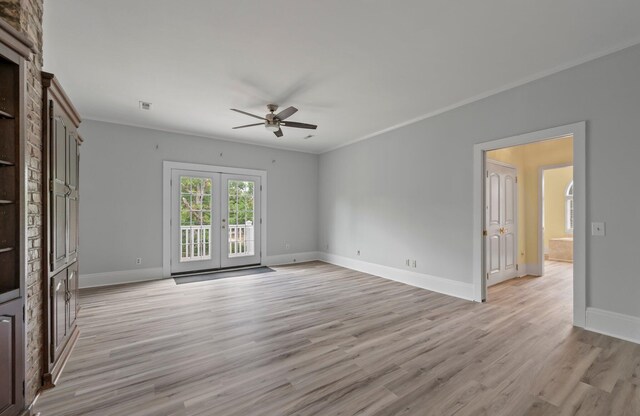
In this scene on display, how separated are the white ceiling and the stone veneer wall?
52 cm

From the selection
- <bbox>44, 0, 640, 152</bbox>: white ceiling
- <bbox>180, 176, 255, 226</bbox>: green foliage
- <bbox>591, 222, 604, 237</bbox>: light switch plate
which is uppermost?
<bbox>44, 0, 640, 152</bbox>: white ceiling

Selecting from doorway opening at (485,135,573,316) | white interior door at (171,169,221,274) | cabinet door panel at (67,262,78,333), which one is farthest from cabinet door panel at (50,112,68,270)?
doorway opening at (485,135,573,316)

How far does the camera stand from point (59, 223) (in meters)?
2.26

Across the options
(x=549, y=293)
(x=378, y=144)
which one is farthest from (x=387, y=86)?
(x=549, y=293)

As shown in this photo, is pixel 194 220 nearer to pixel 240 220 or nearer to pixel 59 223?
pixel 240 220

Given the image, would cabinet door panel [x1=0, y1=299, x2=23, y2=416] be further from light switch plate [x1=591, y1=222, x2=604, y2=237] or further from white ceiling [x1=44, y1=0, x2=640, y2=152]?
light switch plate [x1=591, y1=222, x2=604, y2=237]

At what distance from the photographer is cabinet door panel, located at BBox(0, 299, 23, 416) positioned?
1.55 m

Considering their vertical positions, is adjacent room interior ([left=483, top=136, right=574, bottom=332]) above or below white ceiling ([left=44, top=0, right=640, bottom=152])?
below

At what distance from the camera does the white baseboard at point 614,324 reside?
2.70 m

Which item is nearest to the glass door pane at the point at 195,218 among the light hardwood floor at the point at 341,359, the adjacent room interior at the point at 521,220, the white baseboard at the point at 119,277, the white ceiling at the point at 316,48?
the white baseboard at the point at 119,277

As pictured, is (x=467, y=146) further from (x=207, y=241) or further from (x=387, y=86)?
(x=207, y=241)

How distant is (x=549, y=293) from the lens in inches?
170

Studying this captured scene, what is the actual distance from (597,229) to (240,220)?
5835mm

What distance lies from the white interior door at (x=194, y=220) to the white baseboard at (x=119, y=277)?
1.13 ft
